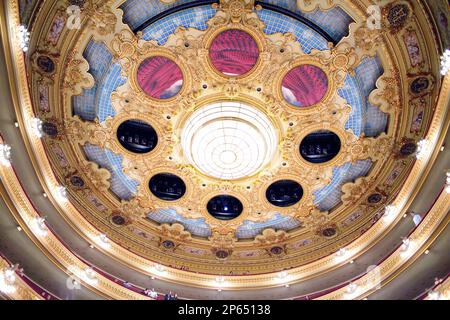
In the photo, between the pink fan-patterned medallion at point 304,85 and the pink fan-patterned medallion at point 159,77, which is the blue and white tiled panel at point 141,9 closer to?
the pink fan-patterned medallion at point 159,77

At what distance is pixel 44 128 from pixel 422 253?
14.4m

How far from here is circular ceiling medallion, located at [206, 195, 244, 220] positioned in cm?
1886

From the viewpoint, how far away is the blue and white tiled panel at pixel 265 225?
18.6m

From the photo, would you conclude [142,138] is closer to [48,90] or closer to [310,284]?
[48,90]

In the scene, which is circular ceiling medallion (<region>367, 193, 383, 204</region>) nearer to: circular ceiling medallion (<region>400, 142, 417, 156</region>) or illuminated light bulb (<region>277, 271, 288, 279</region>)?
circular ceiling medallion (<region>400, 142, 417, 156</region>)

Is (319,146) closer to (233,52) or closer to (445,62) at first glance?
(233,52)

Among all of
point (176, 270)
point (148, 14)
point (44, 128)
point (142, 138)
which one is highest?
point (148, 14)

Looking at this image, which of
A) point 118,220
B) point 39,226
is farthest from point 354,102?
point 39,226

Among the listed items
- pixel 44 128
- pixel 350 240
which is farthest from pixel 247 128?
pixel 44 128

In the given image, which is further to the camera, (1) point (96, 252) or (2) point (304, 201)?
(2) point (304, 201)

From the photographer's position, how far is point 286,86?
15938mm

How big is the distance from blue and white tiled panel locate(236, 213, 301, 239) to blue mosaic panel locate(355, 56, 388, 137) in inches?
212

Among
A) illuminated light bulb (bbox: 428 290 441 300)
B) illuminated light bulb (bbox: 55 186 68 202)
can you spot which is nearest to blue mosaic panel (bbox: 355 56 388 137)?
illuminated light bulb (bbox: 428 290 441 300)

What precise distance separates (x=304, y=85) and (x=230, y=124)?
131 inches
